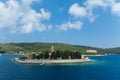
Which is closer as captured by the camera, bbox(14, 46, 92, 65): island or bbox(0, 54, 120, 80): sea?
bbox(0, 54, 120, 80): sea

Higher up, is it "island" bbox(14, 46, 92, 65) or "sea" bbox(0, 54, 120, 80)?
"island" bbox(14, 46, 92, 65)

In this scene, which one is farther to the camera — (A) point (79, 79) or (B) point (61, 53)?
(B) point (61, 53)

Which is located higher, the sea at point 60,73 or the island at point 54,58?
the island at point 54,58

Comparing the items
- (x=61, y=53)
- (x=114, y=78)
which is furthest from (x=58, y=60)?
(x=114, y=78)

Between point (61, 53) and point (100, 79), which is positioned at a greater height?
point (61, 53)

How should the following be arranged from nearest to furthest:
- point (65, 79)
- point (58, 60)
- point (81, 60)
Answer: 1. point (65, 79)
2. point (58, 60)
3. point (81, 60)

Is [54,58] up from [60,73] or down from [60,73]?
up

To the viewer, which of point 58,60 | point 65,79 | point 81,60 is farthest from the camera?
point 81,60

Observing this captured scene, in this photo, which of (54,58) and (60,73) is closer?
(60,73)

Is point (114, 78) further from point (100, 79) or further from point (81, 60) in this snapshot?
point (81, 60)

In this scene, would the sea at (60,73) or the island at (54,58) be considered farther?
the island at (54,58)
